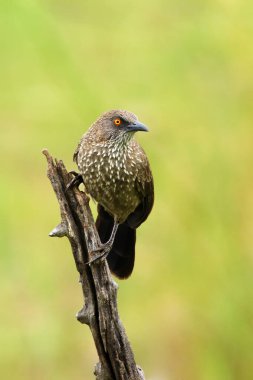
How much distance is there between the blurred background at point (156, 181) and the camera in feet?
22.9

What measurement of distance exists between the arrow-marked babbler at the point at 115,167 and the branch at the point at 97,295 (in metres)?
0.37

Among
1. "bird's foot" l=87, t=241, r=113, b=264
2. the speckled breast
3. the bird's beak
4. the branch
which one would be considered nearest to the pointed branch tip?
the branch

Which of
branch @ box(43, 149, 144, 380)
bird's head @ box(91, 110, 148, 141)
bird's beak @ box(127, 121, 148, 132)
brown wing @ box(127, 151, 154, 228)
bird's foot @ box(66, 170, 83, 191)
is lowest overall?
branch @ box(43, 149, 144, 380)

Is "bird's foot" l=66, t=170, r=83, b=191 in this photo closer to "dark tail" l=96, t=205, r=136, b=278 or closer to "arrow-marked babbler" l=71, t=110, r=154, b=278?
"arrow-marked babbler" l=71, t=110, r=154, b=278

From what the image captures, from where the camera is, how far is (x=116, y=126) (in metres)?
5.82

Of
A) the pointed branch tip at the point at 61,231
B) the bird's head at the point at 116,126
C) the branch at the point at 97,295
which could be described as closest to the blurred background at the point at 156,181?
the bird's head at the point at 116,126

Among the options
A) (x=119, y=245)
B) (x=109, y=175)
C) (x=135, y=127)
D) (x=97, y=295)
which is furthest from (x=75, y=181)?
(x=119, y=245)

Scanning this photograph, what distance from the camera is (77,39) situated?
26.2 feet

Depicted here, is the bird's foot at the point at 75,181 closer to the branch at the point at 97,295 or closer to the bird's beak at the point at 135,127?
the branch at the point at 97,295

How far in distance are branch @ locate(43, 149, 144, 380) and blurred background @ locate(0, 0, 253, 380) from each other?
1.56 m

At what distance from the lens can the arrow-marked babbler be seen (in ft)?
19.0

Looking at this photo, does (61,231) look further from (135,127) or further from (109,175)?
(135,127)

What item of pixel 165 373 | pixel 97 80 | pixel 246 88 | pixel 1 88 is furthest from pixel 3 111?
pixel 165 373

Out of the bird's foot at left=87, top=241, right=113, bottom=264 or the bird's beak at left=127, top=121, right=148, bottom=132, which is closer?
the bird's foot at left=87, top=241, right=113, bottom=264
